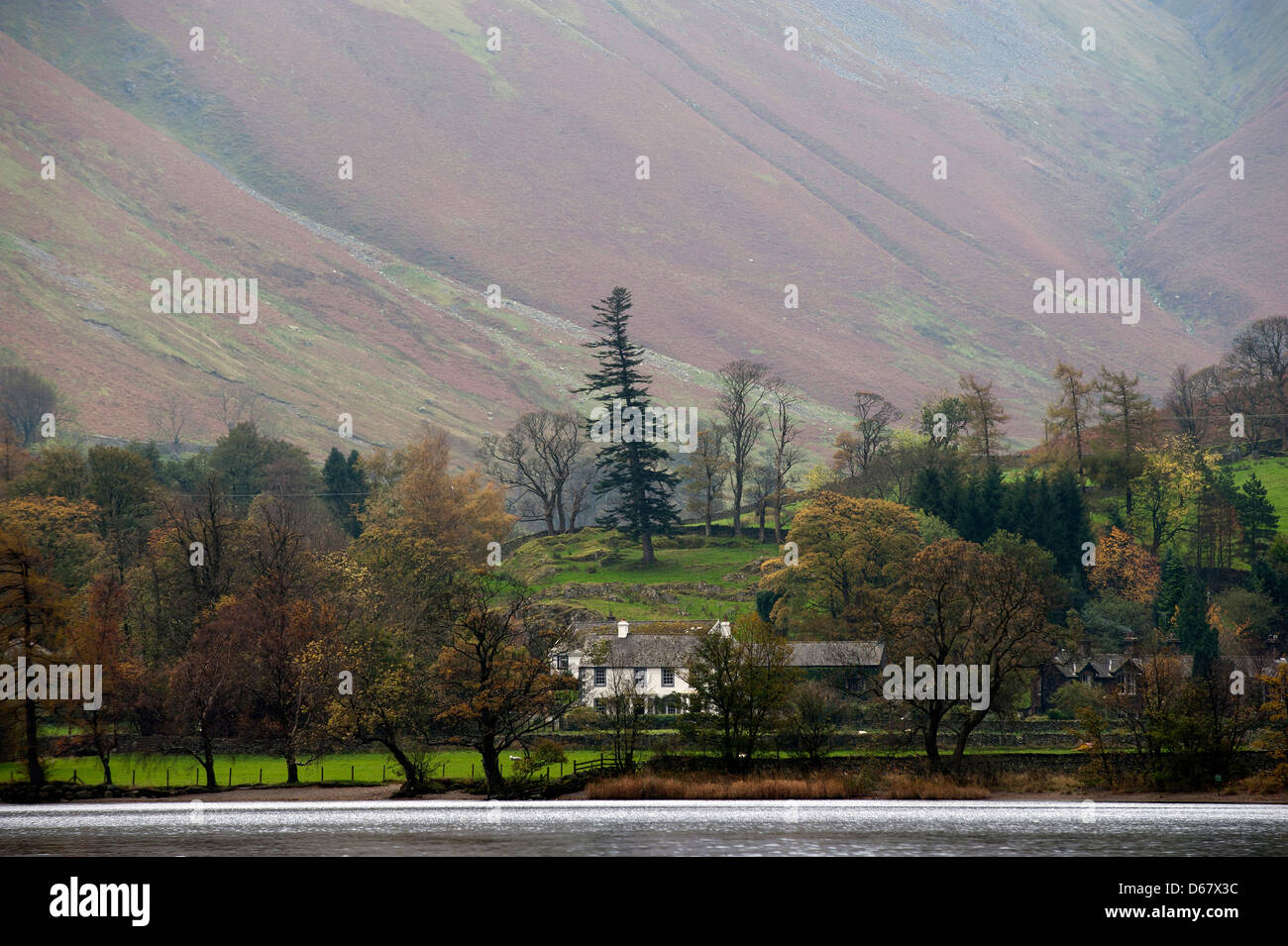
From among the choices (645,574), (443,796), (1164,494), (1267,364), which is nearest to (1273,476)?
(1164,494)

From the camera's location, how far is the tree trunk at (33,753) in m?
65.9

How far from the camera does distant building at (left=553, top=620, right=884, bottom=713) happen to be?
8925cm

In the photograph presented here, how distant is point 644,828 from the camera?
57.4 m

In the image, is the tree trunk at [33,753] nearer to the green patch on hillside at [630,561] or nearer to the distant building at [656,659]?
the distant building at [656,659]

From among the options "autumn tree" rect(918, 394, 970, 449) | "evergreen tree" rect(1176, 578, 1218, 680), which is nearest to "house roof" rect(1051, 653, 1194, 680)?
"evergreen tree" rect(1176, 578, 1218, 680)

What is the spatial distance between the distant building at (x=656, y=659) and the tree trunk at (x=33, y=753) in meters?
30.8

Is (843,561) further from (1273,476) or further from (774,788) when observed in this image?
(1273,476)

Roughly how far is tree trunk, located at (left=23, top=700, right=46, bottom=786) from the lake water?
11.0 ft

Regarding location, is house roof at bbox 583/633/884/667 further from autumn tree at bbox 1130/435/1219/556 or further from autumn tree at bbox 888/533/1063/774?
autumn tree at bbox 1130/435/1219/556

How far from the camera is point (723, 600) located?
11531 cm

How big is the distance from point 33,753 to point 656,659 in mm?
42025
